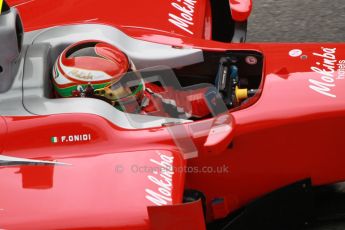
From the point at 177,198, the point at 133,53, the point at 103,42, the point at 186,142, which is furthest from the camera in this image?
the point at 133,53

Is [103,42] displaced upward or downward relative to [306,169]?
upward

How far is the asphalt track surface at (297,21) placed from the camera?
6.30m

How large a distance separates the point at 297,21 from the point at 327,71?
2331 mm

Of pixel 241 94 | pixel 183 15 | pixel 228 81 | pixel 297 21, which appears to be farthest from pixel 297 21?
pixel 241 94

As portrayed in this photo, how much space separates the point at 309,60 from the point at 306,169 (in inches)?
23.1

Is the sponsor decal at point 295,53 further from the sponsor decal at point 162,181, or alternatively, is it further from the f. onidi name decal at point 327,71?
the sponsor decal at point 162,181

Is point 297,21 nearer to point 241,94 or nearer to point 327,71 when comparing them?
point 327,71

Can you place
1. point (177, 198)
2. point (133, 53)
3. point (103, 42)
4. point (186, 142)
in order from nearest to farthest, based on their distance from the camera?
point (177, 198) → point (186, 142) → point (103, 42) → point (133, 53)

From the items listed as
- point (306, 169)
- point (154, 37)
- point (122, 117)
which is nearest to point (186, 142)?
point (122, 117)

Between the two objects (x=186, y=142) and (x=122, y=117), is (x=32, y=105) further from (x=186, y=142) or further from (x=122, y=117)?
(x=186, y=142)

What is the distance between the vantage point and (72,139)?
3980 millimetres

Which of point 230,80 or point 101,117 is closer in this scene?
point 101,117

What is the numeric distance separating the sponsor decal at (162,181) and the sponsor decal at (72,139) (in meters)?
0.35

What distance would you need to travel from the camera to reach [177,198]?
3.64 m
